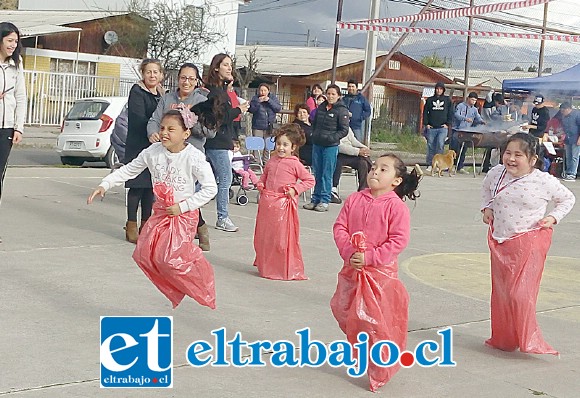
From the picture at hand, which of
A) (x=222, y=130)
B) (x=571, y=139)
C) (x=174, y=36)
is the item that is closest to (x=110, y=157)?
(x=222, y=130)

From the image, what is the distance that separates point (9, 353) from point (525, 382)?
2994mm

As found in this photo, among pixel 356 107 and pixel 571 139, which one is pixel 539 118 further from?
pixel 356 107

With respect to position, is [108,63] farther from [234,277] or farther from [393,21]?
[234,277]

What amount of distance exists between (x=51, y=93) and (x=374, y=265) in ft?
83.0

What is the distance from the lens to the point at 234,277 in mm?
8047

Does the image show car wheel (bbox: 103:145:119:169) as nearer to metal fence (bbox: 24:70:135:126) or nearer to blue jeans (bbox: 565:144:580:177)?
blue jeans (bbox: 565:144:580:177)

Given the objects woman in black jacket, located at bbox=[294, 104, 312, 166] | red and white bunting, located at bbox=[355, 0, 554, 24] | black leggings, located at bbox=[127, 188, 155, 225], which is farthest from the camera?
red and white bunting, located at bbox=[355, 0, 554, 24]

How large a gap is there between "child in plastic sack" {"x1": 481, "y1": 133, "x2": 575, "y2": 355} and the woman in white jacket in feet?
15.5

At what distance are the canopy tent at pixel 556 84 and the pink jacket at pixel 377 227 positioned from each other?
1731 centimetres

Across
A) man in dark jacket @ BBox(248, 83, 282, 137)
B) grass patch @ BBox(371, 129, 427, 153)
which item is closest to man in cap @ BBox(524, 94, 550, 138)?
man in dark jacket @ BBox(248, 83, 282, 137)

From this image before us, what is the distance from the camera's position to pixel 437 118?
19.5 m

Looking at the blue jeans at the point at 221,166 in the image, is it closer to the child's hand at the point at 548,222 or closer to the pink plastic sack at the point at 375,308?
the child's hand at the point at 548,222

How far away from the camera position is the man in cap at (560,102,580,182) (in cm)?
1967

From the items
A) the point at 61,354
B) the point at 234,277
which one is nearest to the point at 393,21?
the point at 234,277
